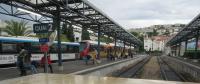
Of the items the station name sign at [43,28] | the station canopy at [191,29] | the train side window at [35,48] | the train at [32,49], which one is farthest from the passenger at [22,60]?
the station canopy at [191,29]

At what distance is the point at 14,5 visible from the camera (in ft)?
59.6

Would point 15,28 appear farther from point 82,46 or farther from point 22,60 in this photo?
point 22,60

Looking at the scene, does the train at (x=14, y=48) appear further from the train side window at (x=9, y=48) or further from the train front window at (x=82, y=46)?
the train front window at (x=82, y=46)

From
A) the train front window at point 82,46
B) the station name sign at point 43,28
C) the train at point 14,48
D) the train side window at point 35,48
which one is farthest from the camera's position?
the train front window at point 82,46

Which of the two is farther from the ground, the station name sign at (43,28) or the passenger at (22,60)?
the station name sign at (43,28)

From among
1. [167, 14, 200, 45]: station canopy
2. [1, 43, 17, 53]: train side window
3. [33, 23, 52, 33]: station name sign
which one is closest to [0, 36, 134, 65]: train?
[1, 43, 17, 53]: train side window

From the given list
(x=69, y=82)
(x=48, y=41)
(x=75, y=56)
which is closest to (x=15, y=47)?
(x=48, y=41)

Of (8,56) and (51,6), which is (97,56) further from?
(51,6)

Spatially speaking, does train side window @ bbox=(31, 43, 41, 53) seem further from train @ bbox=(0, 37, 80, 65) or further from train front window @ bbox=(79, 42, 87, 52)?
train front window @ bbox=(79, 42, 87, 52)

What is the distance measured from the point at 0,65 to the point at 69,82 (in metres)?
21.8

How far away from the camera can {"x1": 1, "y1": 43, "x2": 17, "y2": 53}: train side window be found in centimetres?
2427

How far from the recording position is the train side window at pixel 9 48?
24266mm

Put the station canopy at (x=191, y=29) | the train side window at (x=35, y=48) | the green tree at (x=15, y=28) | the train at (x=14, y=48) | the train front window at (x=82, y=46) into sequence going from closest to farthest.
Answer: the train at (x=14, y=48), the train side window at (x=35, y=48), the station canopy at (x=191, y=29), the train front window at (x=82, y=46), the green tree at (x=15, y=28)

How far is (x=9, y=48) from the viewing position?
25.1 meters
